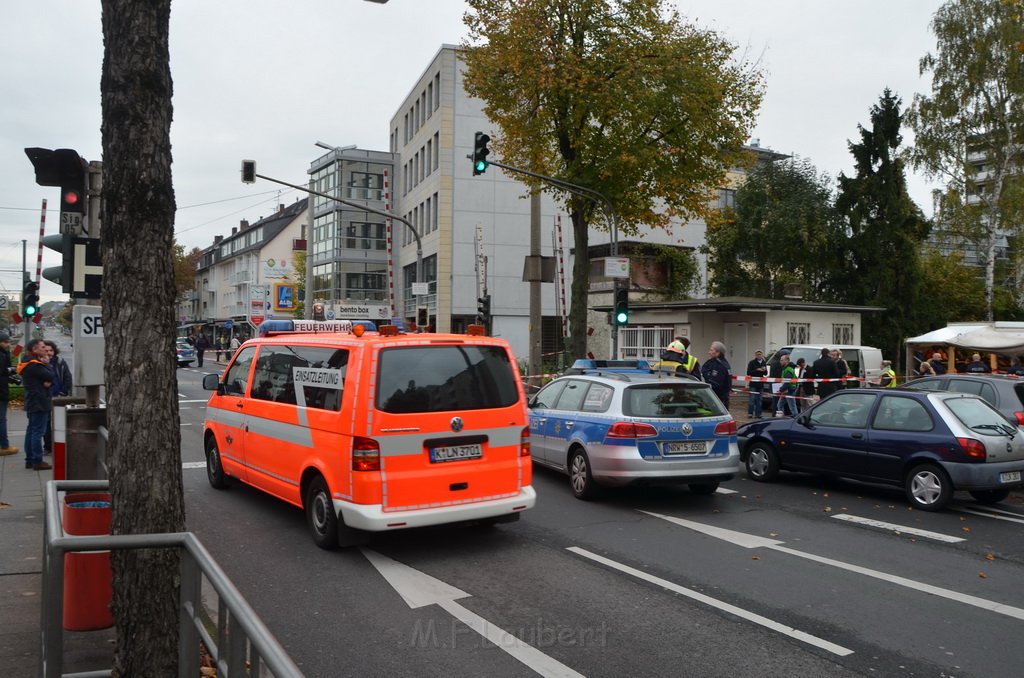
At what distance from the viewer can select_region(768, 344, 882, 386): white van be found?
23438mm

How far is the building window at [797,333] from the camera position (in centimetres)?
2892

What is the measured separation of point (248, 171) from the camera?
25484 millimetres

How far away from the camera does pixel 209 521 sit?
8633mm

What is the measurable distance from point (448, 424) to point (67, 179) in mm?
4176

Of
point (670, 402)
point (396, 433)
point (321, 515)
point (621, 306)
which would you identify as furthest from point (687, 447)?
point (621, 306)

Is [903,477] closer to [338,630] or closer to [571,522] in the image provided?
[571,522]

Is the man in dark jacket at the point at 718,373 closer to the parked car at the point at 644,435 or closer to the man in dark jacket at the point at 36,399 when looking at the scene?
the parked car at the point at 644,435

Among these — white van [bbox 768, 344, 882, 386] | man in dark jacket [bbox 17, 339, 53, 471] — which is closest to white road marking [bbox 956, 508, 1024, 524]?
man in dark jacket [bbox 17, 339, 53, 471]

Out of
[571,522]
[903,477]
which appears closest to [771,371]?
[903,477]

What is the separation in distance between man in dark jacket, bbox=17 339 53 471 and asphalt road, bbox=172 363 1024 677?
350cm

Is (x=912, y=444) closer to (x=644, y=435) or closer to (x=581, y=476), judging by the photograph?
(x=644, y=435)

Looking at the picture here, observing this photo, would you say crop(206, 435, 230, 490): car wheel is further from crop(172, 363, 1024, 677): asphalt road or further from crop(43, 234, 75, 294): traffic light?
crop(43, 234, 75, 294): traffic light

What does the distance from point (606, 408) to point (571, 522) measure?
168 centimetres

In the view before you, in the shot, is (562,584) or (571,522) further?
(571,522)
